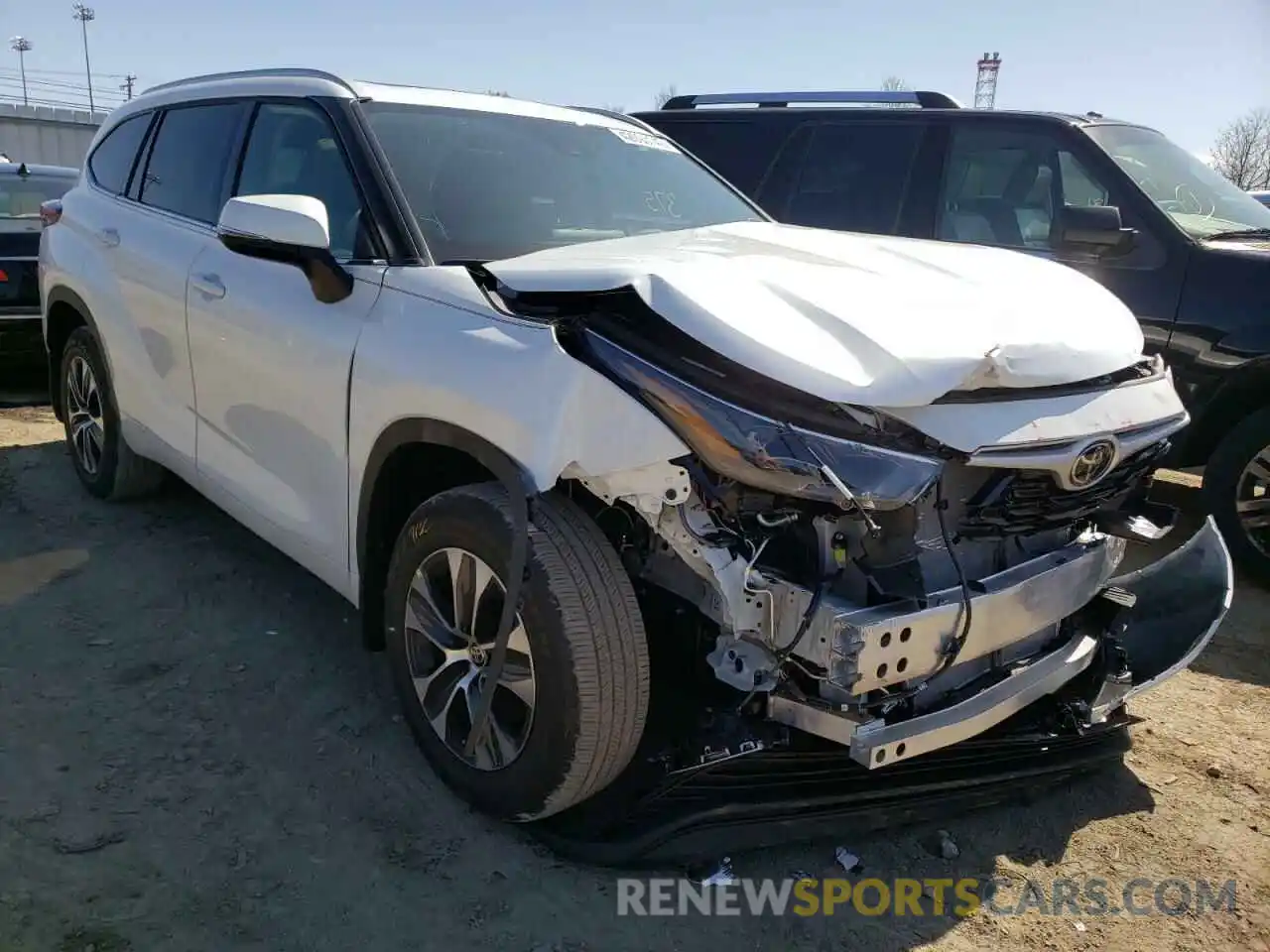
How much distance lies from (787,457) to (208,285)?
2443 mm

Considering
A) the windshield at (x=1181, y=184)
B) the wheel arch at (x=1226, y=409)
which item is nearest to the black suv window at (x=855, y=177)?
the windshield at (x=1181, y=184)

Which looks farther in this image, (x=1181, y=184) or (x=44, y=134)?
(x=44, y=134)

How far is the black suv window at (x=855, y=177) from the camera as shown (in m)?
5.64

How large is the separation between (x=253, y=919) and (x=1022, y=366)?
7.33ft

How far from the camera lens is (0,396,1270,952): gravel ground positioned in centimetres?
245

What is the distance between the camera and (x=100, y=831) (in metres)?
2.70

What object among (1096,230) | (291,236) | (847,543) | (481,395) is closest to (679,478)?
(847,543)

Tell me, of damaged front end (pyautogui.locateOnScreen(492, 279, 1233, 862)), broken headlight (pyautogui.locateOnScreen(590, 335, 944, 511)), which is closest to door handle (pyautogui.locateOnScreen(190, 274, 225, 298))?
damaged front end (pyautogui.locateOnScreen(492, 279, 1233, 862))

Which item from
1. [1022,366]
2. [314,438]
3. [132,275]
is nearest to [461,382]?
[314,438]

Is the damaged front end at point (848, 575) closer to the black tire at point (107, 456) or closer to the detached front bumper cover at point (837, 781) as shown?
the detached front bumper cover at point (837, 781)

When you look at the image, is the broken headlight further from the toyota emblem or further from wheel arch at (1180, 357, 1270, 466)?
wheel arch at (1180, 357, 1270, 466)

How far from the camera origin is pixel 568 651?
2.39m

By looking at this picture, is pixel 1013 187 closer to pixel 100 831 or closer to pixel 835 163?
pixel 835 163

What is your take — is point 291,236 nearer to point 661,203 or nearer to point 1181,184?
point 661,203
